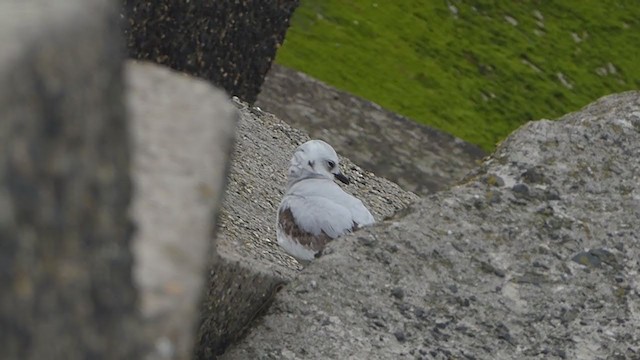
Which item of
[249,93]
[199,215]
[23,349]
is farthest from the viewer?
[249,93]

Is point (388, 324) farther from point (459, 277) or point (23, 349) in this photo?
point (23, 349)

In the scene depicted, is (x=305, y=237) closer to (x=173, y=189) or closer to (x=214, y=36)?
(x=173, y=189)

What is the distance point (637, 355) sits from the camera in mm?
4777

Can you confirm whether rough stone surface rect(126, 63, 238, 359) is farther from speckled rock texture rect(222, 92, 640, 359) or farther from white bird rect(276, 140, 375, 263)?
white bird rect(276, 140, 375, 263)

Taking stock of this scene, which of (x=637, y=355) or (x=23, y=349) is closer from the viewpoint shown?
(x=23, y=349)

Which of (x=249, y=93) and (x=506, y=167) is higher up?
(x=506, y=167)

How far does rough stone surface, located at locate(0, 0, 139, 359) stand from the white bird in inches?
140

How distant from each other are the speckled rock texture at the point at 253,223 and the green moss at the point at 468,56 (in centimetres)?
681

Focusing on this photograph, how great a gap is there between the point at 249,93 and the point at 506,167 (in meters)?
4.88

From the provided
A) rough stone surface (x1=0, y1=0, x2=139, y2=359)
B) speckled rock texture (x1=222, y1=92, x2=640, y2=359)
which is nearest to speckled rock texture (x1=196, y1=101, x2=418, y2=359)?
speckled rock texture (x1=222, y1=92, x2=640, y2=359)

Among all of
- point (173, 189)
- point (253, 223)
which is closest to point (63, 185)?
Result: point (173, 189)

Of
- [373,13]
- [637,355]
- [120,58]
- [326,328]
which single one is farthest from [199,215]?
[373,13]

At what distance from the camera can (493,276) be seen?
4961mm

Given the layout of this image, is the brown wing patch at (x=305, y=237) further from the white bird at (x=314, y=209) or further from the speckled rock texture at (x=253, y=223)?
the speckled rock texture at (x=253, y=223)
